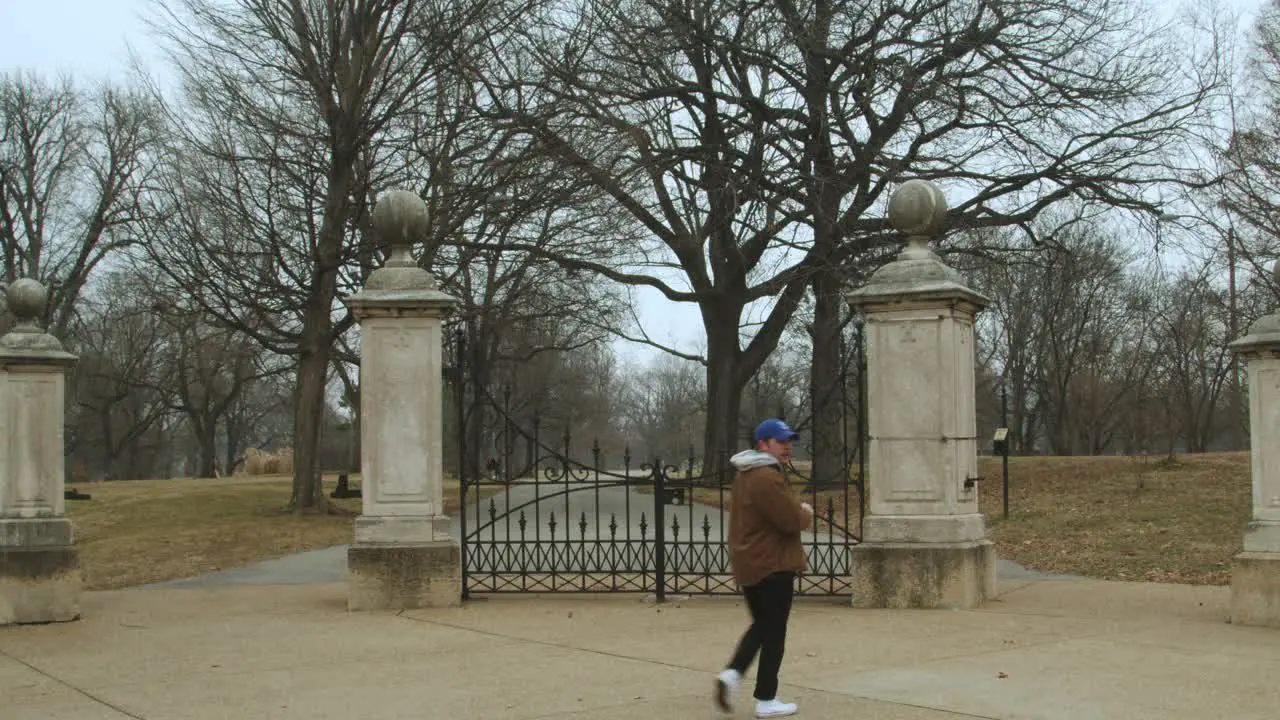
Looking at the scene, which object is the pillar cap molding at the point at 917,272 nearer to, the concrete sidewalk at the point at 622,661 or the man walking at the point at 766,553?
the concrete sidewalk at the point at 622,661

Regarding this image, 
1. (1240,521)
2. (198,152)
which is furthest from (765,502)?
(198,152)

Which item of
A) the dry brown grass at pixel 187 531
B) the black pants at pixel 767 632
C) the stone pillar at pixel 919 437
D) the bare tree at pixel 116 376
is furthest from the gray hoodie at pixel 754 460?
the bare tree at pixel 116 376

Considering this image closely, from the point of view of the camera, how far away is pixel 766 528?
682cm

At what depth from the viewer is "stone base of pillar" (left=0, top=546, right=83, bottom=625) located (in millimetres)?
11102

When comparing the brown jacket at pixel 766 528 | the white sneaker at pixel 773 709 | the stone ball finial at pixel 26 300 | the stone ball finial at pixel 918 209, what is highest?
the stone ball finial at pixel 918 209

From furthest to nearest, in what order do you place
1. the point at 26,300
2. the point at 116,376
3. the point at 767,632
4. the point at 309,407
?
the point at 116,376
the point at 309,407
the point at 26,300
the point at 767,632

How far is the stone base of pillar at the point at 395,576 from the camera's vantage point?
11.2m

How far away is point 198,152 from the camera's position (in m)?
23.1

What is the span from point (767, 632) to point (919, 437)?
14.6 feet

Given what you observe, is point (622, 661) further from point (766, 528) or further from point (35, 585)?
point (35, 585)

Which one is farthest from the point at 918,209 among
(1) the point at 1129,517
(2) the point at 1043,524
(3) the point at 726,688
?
(2) the point at 1043,524

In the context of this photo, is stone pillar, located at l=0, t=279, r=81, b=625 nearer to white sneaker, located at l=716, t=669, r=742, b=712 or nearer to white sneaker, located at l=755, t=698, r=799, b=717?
white sneaker, located at l=716, t=669, r=742, b=712

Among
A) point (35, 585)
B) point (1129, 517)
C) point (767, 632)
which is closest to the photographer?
point (767, 632)

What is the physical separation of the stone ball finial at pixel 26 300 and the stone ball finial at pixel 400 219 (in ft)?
10.7
